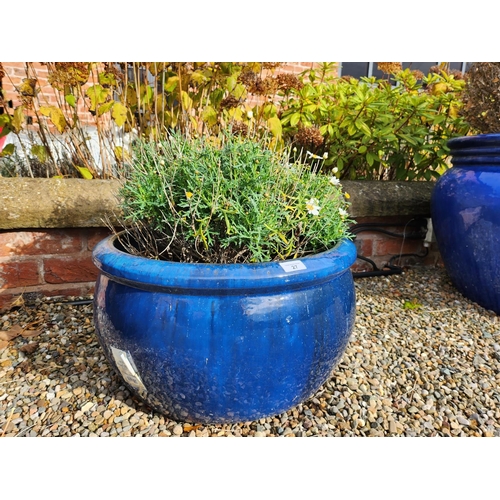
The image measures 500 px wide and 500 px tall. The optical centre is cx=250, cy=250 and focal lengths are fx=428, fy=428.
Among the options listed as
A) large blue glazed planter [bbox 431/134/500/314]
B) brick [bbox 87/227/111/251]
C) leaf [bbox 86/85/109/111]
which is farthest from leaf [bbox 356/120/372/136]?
brick [bbox 87/227/111/251]

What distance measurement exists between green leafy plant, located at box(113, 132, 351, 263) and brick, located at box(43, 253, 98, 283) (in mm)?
927

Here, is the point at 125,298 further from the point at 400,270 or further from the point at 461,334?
the point at 400,270

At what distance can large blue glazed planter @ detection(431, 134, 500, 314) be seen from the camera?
2.19 metres

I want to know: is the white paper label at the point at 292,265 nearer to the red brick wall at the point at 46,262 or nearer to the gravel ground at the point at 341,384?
the gravel ground at the point at 341,384

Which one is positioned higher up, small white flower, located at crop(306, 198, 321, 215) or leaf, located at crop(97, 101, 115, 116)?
leaf, located at crop(97, 101, 115, 116)

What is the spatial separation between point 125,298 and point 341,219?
81 cm

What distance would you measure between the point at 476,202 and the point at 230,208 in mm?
1516

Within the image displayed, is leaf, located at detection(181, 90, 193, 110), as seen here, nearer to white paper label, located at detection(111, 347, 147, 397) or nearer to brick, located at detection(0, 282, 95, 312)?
brick, located at detection(0, 282, 95, 312)

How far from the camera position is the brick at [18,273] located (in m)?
2.22

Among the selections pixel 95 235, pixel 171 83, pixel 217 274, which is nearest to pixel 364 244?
pixel 171 83

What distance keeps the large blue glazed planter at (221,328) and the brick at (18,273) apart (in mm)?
1097

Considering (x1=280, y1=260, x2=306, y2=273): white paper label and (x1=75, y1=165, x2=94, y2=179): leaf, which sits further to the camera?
(x1=75, y1=165, x2=94, y2=179): leaf

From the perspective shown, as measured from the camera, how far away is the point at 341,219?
1574 mm

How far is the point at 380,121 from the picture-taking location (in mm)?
2912
